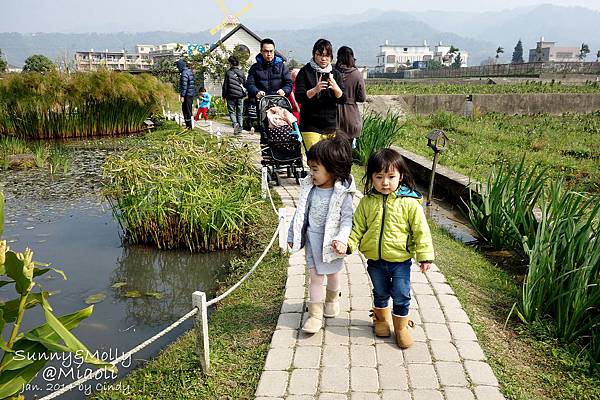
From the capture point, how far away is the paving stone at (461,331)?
3189 millimetres

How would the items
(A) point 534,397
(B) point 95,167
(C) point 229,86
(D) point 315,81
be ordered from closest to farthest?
(A) point 534,397, (D) point 315,81, (B) point 95,167, (C) point 229,86

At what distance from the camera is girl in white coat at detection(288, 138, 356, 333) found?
2.97 metres

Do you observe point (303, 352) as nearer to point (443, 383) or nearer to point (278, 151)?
point (443, 383)

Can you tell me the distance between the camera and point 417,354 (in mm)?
3006

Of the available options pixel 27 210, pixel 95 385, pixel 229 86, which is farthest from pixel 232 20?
pixel 95 385

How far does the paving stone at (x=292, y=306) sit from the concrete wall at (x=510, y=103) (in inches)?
560

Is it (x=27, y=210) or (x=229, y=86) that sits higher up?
(x=229, y=86)

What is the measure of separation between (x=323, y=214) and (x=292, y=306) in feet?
2.78

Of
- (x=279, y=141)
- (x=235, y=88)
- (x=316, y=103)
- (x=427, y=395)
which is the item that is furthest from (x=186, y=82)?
(x=427, y=395)

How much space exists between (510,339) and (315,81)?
2.98 metres

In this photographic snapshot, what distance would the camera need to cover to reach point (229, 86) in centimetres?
1042

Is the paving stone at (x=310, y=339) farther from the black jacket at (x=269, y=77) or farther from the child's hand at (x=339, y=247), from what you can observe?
the black jacket at (x=269, y=77)

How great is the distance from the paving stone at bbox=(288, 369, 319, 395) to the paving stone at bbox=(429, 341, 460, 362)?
71 cm

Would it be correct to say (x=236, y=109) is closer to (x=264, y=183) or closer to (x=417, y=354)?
(x=264, y=183)
